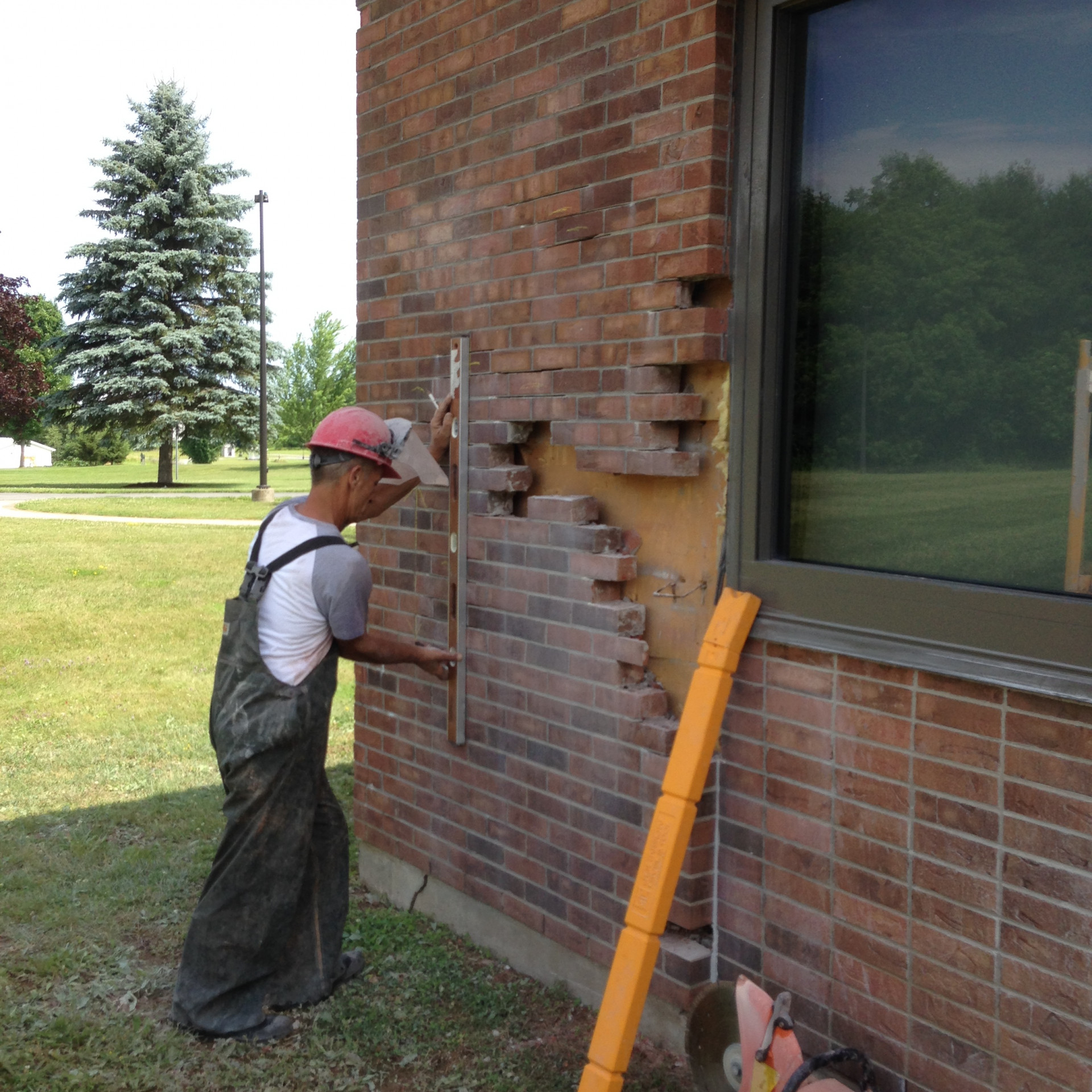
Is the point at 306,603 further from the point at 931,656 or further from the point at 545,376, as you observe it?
the point at 931,656

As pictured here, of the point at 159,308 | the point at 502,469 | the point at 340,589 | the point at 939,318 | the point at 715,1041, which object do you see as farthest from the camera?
the point at 159,308

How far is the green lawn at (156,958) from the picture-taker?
3506 millimetres

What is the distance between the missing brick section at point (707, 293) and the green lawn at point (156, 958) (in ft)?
7.61

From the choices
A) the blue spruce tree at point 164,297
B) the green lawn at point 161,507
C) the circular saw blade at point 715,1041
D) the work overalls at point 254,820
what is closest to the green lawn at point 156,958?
the work overalls at point 254,820

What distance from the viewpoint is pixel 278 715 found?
3.62 meters

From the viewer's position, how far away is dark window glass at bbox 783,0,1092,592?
8.36 feet

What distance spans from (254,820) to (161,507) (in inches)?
996

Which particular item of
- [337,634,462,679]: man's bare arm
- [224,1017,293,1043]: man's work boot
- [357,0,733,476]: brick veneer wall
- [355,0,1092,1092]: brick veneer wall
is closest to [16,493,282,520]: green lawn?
[357,0,733,476]: brick veneer wall

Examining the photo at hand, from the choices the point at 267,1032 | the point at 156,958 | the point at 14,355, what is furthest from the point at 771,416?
the point at 14,355

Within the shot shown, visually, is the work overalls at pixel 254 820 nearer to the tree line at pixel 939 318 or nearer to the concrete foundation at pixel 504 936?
the concrete foundation at pixel 504 936

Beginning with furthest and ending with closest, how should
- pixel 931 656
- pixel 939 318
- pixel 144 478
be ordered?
pixel 144 478
pixel 939 318
pixel 931 656

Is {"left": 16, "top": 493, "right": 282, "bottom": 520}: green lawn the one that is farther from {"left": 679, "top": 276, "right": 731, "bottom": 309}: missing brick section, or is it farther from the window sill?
the window sill

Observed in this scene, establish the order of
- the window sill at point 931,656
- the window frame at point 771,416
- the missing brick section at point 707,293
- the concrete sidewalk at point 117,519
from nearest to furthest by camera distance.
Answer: the window sill at point 931,656 → the window frame at point 771,416 → the missing brick section at point 707,293 → the concrete sidewalk at point 117,519

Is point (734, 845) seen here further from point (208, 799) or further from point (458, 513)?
point (208, 799)
